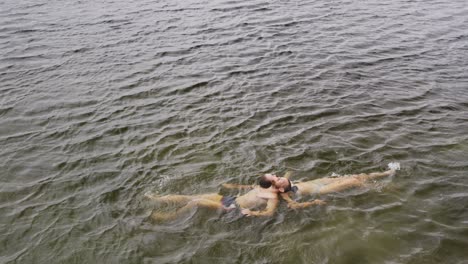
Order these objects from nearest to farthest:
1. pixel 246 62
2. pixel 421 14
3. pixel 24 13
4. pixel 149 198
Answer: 1. pixel 149 198
2. pixel 246 62
3. pixel 421 14
4. pixel 24 13

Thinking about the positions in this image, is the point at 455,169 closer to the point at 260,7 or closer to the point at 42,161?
the point at 42,161

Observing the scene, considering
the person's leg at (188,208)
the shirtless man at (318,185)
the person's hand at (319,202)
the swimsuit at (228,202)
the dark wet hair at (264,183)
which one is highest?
the dark wet hair at (264,183)

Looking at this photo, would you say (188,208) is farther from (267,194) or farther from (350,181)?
(350,181)

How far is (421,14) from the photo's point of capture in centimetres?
2033

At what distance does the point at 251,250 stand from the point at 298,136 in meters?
4.24

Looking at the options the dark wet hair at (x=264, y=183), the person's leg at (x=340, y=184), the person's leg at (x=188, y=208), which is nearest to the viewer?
the person's leg at (x=188, y=208)

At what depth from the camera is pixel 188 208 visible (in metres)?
8.78

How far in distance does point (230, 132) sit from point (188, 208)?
10.2ft

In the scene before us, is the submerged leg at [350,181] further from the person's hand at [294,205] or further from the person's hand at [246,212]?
the person's hand at [246,212]

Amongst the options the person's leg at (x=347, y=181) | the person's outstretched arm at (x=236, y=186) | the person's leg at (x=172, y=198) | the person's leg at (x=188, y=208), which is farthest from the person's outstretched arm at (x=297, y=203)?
the person's leg at (x=172, y=198)

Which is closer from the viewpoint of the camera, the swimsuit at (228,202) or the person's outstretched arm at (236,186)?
the swimsuit at (228,202)

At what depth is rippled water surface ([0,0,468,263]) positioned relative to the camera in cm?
784

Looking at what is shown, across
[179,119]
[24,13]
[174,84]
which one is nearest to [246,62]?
[174,84]

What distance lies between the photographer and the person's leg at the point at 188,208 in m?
8.50
